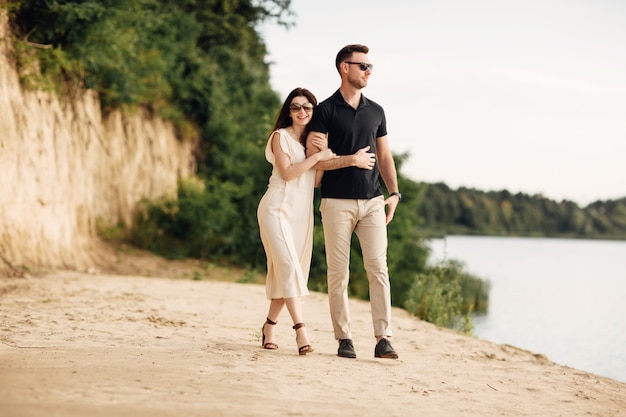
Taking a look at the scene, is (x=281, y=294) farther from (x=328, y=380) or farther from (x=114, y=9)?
(x=114, y=9)

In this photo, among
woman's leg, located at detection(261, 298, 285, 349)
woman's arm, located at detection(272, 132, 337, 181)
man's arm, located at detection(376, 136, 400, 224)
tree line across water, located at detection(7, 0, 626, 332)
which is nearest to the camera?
woman's arm, located at detection(272, 132, 337, 181)

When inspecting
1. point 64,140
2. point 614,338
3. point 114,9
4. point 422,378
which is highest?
point 114,9

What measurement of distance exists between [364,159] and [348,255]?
0.86m

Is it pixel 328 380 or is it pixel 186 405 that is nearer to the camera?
pixel 186 405

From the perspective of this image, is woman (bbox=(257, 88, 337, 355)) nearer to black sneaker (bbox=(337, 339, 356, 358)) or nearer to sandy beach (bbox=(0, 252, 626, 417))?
black sneaker (bbox=(337, 339, 356, 358))

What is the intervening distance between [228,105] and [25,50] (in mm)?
10663

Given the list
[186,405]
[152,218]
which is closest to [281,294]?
[186,405]

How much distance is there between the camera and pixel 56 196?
14117 mm

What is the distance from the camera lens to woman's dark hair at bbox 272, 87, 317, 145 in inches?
259

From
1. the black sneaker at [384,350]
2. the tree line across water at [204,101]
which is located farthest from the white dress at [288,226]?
the tree line across water at [204,101]

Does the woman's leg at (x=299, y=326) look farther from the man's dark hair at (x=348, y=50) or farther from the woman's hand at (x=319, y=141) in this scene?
the man's dark hair at (x=348, y=50)

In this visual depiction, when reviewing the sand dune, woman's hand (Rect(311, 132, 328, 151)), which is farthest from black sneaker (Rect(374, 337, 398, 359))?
woman's hand (Rect(311, 132, 328, 151))

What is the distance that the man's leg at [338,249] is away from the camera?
6.54 metres

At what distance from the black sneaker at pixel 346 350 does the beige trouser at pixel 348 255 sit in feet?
0.15
